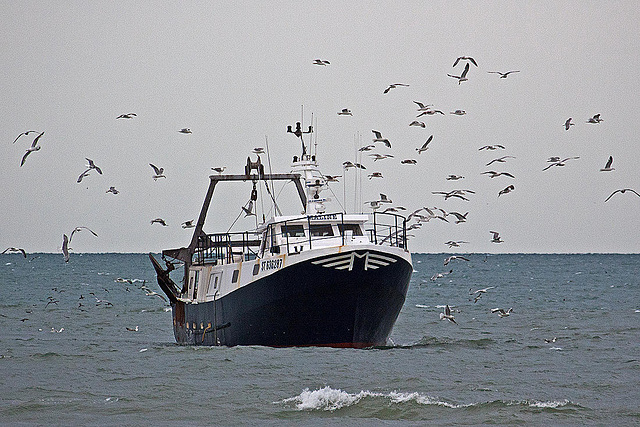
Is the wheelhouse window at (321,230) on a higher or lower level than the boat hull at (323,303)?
higher

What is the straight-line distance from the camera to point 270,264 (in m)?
29.2

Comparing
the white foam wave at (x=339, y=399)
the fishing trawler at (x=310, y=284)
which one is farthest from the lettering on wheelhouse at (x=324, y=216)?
the white foam wave at (x=339, y=399)

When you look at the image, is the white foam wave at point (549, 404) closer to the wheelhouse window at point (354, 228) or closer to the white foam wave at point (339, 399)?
the white foam wave at point (339, 399)

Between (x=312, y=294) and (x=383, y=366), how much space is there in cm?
307

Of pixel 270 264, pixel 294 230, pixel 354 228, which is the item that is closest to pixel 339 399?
pixel 270 264

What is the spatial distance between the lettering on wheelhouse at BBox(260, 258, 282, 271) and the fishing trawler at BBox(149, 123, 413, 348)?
0.03 m

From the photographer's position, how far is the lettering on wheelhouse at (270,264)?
28.8 metres

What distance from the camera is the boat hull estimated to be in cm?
2853

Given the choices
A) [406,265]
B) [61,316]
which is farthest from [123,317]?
[406,265]

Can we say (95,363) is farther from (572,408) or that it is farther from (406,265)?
(572,408)

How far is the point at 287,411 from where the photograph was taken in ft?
72.3

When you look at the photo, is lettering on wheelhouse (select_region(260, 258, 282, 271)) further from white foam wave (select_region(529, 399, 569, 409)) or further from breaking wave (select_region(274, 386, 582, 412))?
white foam wave (select_region(529, 399, 569, 409))

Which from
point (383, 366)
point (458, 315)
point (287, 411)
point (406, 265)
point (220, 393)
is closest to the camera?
point (287, 411)

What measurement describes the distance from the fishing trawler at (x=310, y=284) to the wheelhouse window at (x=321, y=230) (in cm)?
3
